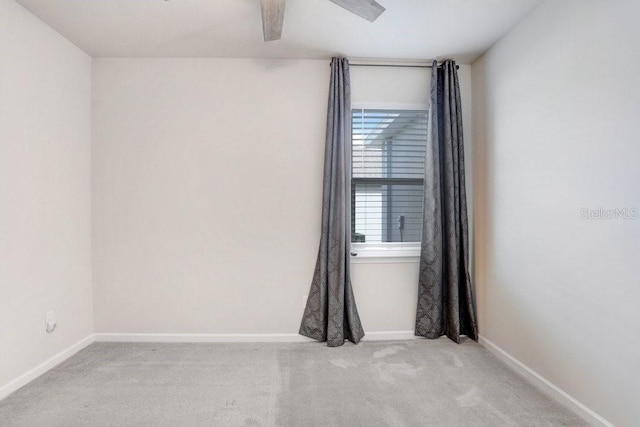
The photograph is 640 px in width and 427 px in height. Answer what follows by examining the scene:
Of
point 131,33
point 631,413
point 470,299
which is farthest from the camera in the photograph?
point 470,299

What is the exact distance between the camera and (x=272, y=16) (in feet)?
6.31

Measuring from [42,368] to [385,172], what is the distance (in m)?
2.99

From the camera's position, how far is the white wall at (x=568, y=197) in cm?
161

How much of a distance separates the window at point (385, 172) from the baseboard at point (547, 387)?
112 cm

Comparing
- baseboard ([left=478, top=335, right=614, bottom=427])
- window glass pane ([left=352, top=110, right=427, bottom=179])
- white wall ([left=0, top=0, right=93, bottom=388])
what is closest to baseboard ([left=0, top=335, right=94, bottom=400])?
white wall ([left=0, top=0, right=93, bottom=388])

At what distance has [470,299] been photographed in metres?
2.83

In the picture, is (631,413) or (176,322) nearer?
(631,413)

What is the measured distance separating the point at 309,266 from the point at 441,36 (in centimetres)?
210

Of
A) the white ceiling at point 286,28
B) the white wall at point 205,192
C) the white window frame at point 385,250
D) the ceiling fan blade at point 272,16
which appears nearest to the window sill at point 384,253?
the white window frame at point 385,250

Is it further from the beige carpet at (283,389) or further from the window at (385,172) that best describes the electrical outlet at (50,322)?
the window at (385,172)

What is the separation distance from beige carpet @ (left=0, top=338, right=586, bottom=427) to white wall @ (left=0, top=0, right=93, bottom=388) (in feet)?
1.09

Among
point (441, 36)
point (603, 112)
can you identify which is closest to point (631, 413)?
point (603, 112)

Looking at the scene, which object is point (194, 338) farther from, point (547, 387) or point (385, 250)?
point (547, 387)

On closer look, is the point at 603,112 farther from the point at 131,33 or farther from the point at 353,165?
the point at 131,33
